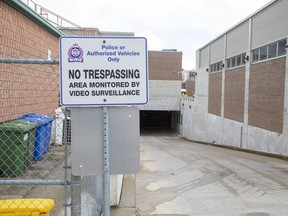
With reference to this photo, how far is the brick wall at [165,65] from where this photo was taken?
5703cm

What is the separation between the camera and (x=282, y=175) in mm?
10625

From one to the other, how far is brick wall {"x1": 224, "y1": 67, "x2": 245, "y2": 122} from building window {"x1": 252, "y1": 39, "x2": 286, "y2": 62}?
2.47 meters

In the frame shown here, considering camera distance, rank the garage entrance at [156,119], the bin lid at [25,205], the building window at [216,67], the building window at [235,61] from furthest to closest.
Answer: the garage entrance at [156,119]
the building window at [216,67]
the building window at [235,61]
the bin lid at [25,205]

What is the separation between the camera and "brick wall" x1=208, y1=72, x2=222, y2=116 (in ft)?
105

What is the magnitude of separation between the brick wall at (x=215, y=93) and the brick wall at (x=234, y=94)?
7.24 feet

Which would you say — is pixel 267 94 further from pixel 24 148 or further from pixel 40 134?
pixel 24 148

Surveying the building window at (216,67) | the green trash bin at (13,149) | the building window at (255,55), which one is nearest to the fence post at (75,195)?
the green trash bin at (13,149)

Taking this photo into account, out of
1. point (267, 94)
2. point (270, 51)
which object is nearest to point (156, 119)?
point (267, 94)

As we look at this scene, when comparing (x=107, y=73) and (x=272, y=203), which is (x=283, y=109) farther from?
(x=107, y=73)

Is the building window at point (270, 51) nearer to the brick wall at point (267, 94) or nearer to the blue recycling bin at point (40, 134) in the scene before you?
the brick wall at point (267, 94)

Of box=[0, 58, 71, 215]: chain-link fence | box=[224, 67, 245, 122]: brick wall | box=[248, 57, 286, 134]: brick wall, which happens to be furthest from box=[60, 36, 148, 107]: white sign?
box=[224, 67, 245, 122]: brick wall

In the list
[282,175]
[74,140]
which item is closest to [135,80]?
[74,140]

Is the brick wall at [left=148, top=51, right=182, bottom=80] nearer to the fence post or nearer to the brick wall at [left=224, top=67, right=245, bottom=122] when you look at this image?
the brick wall at [left=224, top=67, right=245, bottom=122]

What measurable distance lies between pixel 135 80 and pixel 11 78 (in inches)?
300
